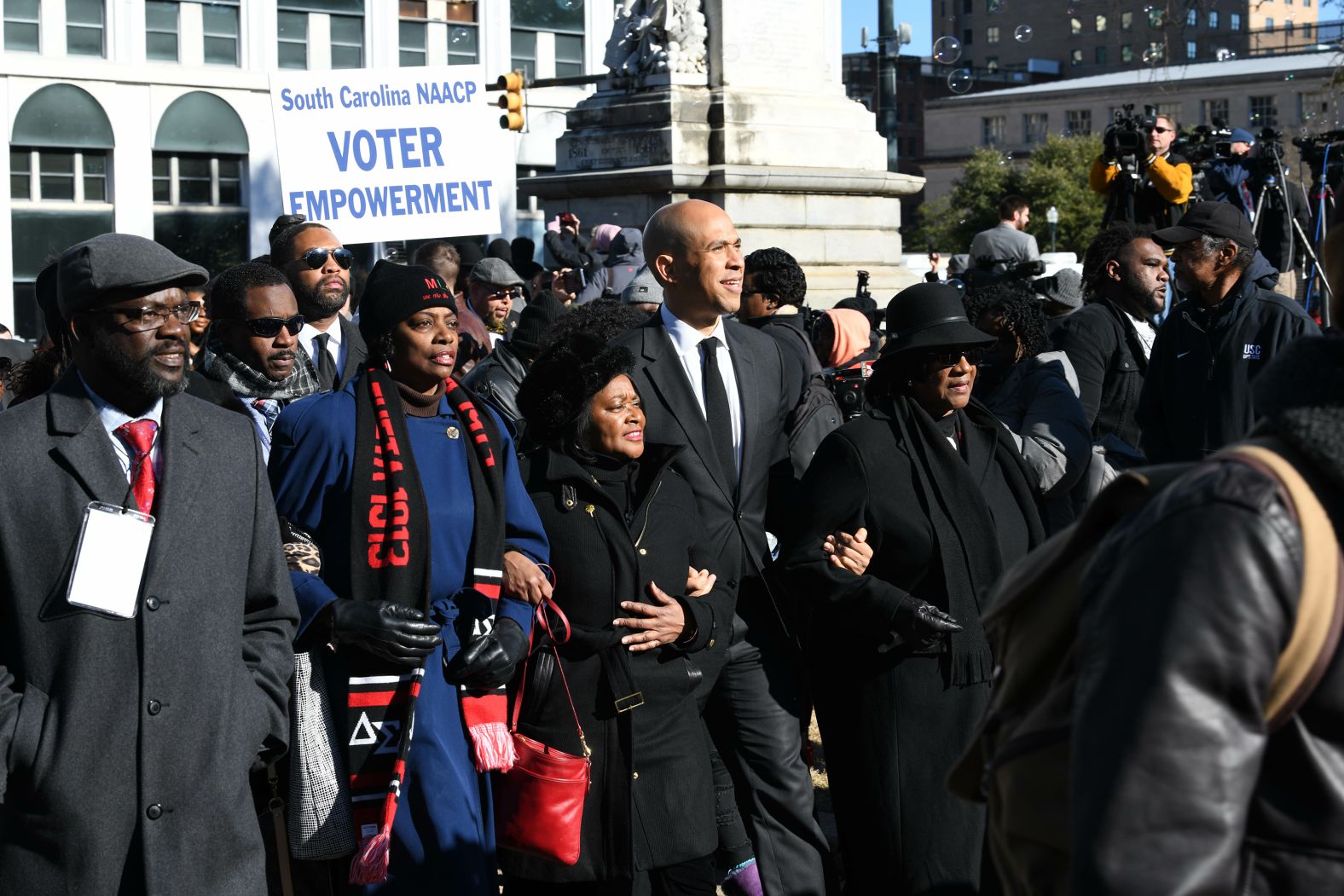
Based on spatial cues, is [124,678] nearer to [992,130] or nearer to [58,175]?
[58,175]

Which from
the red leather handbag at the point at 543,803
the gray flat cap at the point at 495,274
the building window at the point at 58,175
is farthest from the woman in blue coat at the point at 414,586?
the building window at the point at 58,175

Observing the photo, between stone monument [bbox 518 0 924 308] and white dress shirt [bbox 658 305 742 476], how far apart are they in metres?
7.90

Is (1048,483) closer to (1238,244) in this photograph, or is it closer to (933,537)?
(933,537)

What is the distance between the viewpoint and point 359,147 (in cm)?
1057

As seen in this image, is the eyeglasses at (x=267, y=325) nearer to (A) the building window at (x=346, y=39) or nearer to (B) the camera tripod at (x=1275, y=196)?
(B) the camera tripod at (x=1275, y=196)

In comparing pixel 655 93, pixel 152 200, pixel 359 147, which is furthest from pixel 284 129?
pixel 152 200

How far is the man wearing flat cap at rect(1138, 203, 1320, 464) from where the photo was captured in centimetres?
702

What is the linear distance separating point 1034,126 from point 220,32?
6149 cm

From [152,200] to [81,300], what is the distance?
137ft

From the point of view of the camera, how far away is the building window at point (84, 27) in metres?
41.9

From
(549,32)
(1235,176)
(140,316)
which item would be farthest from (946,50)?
(549,32)

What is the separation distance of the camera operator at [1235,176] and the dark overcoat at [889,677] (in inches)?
330

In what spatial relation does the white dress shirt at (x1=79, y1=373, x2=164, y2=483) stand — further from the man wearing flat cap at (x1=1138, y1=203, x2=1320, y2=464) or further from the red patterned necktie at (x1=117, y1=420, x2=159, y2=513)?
the man wearing flat cap at (x1=1138, y1=203, x2=1320, y2=464)

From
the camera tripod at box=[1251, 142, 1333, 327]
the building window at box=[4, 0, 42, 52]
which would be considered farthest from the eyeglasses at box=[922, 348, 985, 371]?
the building window at box=[4, 0, 42, 52]
